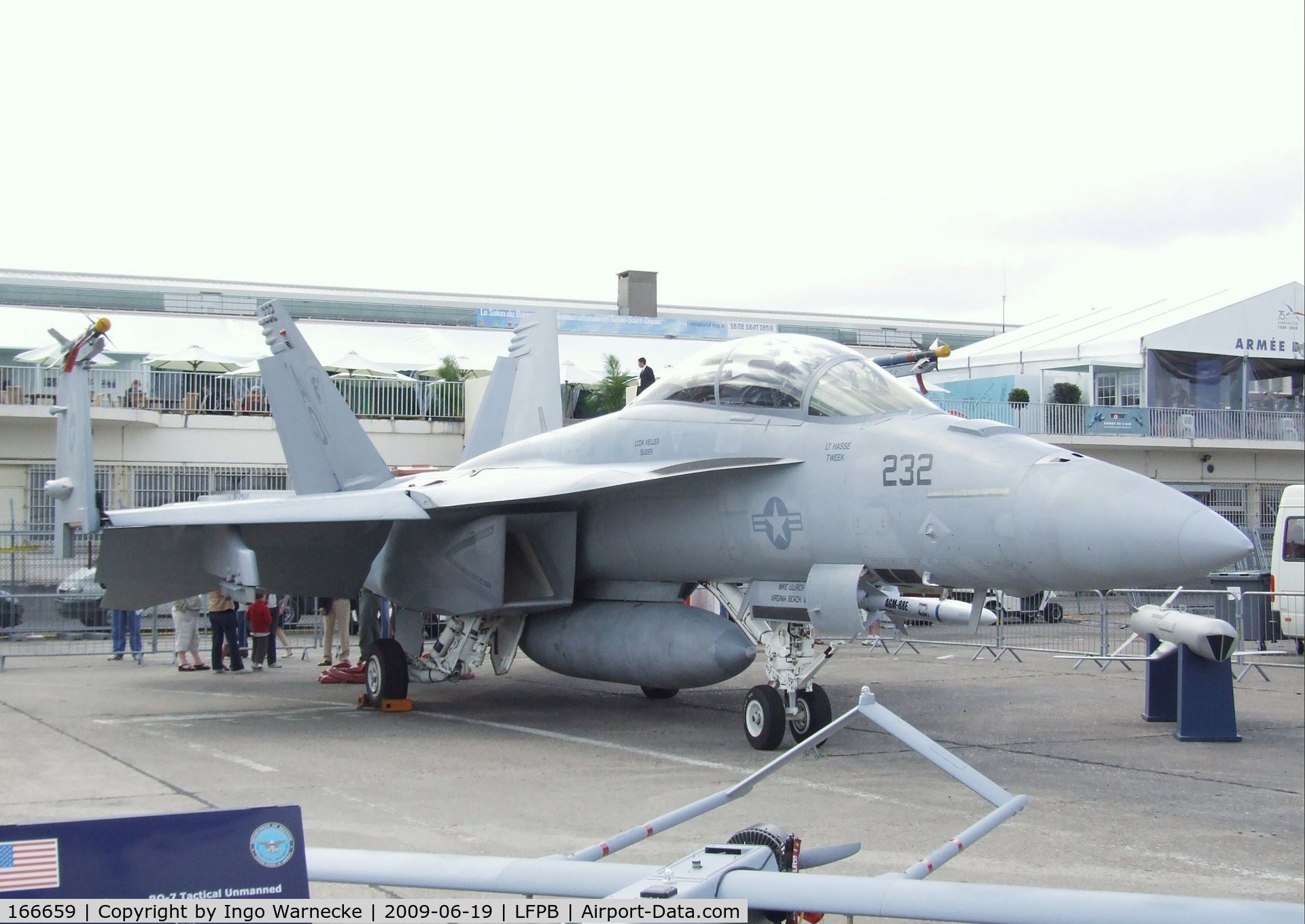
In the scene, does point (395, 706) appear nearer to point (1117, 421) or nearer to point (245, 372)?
point (245, 372)

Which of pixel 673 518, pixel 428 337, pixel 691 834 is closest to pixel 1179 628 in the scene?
pixel 673 518

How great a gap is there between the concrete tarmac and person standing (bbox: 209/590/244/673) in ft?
5.77

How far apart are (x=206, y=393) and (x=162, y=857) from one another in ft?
82.7

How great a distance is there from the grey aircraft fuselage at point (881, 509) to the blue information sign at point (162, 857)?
5873mm

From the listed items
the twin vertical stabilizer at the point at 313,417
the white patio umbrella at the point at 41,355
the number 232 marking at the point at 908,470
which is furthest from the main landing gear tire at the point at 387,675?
the white patio umbrella at the point at 41,355

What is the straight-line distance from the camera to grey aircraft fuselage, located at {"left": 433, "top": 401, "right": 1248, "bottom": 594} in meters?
7.01

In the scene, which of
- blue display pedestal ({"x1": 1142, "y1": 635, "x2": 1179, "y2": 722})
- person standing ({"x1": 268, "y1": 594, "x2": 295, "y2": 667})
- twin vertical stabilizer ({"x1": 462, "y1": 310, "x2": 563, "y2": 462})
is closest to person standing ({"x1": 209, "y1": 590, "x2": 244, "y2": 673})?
person standing ({"x1": 268, "y1": 594, "x2": 295, "y2": 667})

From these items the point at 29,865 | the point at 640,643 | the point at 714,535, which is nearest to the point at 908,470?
the point at 714,535

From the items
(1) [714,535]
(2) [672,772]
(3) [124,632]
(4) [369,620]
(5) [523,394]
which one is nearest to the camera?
(2) [672,772]

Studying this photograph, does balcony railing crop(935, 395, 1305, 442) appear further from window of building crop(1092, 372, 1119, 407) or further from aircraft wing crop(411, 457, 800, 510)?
aircraft wing crop(411, 457, 800, 510)

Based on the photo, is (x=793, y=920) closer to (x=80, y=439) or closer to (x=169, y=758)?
(x=169, y=758)

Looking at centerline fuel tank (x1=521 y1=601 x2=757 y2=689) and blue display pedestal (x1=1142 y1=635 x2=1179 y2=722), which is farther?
blue display pedestal (x1=1142 y1=635 x2=1179 y2=722)
